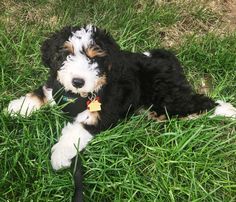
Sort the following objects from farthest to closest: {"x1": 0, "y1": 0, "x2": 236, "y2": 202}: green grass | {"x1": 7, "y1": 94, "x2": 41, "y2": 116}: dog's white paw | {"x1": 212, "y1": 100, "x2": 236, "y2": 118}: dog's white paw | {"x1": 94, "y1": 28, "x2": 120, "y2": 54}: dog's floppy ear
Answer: {"x1": 212, "y1": 100, "x2": 236, "y2": 118}: dog's white paw
{"x1": 7, "y1": 94, "x2": 41, "y2": 116}: dog's white paw
{"x1": 0, "y1": 0, "x2": 236, "y2": 202}: green grass
{"x1": 94, "y1": 28, "x2": 120, "y2": 54}: dog's floppy ear

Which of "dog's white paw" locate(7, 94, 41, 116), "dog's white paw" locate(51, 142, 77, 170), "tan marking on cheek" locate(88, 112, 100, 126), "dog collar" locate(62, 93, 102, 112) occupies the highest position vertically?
"dog collar" locate(62, 93, 102, 112)

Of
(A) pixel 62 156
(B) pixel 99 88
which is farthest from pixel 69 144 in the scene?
(B) pixel 99 88

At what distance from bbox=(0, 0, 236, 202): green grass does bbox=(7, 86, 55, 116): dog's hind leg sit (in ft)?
0.24

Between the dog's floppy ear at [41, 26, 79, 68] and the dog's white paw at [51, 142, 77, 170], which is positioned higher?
the dog's floppy ear at [41, 26, 79, 68]

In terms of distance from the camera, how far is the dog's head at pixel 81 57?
3857mm

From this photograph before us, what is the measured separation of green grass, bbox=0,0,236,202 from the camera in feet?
13.4

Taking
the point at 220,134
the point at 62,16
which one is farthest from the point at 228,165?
the point at 62,16

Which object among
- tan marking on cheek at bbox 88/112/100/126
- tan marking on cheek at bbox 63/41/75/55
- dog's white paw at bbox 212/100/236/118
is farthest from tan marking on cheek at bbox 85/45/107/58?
dog's white paw at bbox 212/100/236/118

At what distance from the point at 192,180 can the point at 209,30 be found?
2624 mm

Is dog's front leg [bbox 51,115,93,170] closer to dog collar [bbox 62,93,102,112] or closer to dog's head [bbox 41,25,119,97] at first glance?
dog collar [bbox 62,93,102,112]

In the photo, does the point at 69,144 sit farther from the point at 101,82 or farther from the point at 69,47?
the point at 69,47

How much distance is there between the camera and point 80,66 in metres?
3.84

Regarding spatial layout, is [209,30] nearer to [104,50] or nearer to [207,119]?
[207,119]

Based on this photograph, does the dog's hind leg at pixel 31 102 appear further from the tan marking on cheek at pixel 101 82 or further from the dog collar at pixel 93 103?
the tan marking on cheek at pixel 101 82
